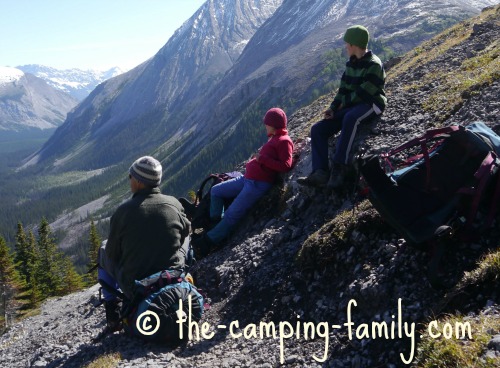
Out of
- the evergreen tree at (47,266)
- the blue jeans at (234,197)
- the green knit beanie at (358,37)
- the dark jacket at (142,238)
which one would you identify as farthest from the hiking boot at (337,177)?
the evergreen tree at (47,266)

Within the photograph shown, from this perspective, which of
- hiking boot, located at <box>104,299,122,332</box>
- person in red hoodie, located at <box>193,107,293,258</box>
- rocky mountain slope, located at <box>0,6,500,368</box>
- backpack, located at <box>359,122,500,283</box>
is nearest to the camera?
rocky mountain slope, located at <box>0,6,500,368</box>

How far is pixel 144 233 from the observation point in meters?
7.91

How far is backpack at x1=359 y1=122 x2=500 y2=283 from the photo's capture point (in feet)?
20.3

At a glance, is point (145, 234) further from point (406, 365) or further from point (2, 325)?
point (2, 325)

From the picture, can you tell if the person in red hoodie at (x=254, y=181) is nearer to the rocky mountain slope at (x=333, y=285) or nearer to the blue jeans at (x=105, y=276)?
the rocky mountain slope at (x=333, y=285)

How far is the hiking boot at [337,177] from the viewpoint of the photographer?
9906 millimetres

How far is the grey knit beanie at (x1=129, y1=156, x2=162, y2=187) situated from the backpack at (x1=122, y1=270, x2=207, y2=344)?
1843 mm

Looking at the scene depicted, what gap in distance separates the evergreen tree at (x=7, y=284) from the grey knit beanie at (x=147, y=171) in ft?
135

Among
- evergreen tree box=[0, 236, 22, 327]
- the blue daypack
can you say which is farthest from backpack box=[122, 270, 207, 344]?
evergreen tree box=[0, 236, 22, 327]

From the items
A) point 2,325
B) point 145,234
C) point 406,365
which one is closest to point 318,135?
point 145,234

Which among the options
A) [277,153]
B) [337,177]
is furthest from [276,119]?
[337,177]

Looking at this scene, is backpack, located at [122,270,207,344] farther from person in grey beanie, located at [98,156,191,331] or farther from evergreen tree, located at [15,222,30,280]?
evergreen tree, located at [15,222,30,280]

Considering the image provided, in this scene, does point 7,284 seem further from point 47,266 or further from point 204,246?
point 204,246

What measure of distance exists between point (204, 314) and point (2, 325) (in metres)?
49.8
